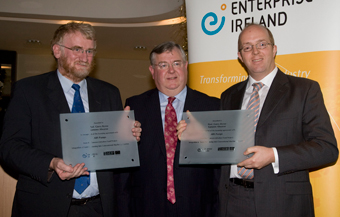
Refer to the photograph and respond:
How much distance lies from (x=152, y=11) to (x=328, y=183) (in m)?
6.23

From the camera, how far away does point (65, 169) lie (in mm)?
2010

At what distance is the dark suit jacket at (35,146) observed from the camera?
209cm

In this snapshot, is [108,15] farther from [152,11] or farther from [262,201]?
[262,201]

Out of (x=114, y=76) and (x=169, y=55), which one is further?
(x=114, y=76)

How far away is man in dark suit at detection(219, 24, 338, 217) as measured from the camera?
2051mm

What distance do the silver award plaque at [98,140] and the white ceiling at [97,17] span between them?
15.8 ft

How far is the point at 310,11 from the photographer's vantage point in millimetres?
2658

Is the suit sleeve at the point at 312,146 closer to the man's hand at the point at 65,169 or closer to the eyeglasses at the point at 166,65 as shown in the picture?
the eyeglasses at the point at 166,65

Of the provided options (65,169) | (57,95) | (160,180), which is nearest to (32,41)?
(57,95)

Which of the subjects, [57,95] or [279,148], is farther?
[57,95]

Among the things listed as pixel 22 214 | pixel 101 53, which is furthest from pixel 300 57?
pixel 101 53

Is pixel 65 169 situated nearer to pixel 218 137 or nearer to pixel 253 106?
pixel 218 137

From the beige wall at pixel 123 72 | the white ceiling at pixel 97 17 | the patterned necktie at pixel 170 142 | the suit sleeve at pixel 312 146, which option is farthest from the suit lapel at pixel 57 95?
the beige wall at pixel 123 72

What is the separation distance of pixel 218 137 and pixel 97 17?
639 cm
